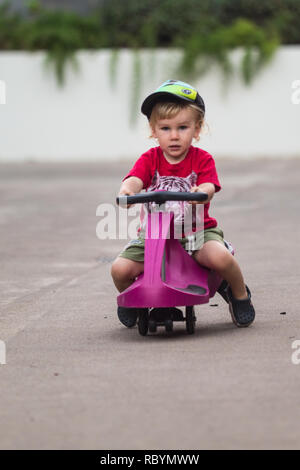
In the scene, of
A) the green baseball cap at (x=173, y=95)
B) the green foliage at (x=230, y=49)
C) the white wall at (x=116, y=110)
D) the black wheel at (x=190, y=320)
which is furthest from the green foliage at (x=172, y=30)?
the black wheel at (x=190, y=320)

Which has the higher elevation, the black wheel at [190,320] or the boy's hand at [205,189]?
the boy's hand at [205,189]

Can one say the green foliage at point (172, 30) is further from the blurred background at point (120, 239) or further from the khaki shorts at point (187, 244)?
the khaki shorts at point (187, 244)

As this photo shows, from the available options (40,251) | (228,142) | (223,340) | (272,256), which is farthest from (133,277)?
(228,142)

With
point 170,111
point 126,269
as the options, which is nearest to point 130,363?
point 126,269

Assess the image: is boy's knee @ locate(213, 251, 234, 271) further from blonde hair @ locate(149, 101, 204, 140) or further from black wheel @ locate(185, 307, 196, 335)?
blonde hair @ locate(149, 101, 204, 140)

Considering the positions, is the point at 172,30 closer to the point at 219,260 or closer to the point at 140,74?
the point at 140,74

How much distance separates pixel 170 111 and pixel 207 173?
41cm

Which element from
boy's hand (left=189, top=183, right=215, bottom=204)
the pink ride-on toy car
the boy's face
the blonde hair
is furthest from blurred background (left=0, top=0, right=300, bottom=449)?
the blonde hair

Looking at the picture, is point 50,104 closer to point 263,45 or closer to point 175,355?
point 263,45

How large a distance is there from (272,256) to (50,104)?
47.3ft

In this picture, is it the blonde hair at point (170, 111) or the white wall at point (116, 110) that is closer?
the blonde hair at point (170, 111)

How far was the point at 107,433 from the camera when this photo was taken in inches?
143

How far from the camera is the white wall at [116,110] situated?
21281 mm

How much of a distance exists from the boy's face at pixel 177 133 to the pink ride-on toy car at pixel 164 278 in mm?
360
